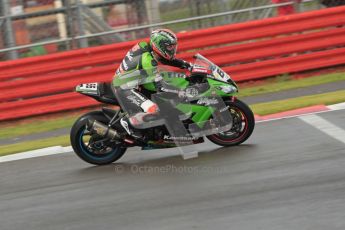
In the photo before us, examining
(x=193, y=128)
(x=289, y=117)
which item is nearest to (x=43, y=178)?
(x=193, y=128)

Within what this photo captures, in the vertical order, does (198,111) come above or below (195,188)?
above

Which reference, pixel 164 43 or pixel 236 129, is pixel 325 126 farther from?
pixel 164 43

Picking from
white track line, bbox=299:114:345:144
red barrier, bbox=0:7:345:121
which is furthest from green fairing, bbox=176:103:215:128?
red barrier, bbox=0:7:345:121

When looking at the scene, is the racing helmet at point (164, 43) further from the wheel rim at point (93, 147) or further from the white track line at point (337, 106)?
the white track line at point (337, 106)

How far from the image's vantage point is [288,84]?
11914 millimetres

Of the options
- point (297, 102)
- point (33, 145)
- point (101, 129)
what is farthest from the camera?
point (297, 102)

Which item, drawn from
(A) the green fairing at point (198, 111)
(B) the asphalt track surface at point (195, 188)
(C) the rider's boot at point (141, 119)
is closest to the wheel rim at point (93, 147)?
(B) the asphalt track surface at point (195, 188)

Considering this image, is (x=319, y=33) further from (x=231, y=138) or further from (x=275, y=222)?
(x=275, y=222)

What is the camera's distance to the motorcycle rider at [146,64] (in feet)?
24.5

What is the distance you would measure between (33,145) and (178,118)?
9.54ft

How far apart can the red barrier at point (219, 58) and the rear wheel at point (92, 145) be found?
3.90 metres

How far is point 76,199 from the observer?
6645mm

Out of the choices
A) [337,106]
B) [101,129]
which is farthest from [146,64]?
[337,106]

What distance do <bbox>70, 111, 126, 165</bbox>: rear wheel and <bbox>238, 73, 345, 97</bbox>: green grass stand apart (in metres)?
4.23
